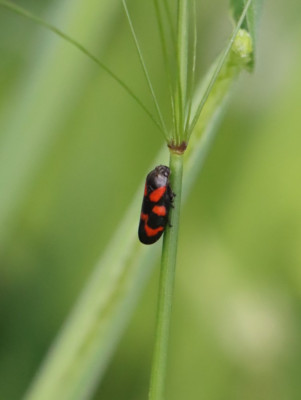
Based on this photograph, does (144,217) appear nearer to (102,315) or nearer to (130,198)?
(102,315)

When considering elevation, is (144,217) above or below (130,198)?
above

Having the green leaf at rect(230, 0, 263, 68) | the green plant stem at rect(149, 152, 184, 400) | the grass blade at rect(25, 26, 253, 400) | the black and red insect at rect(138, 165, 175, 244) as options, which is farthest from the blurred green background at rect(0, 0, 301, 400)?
the green plant stem at rect(149, 152, 184, 400)

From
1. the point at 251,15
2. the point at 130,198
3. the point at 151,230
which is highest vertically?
the point at 251,15

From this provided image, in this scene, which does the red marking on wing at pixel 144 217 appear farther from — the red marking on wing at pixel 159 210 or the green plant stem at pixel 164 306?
the green plant stem at pixel 164 306

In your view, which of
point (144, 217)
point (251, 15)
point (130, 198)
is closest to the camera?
point (251, 15)

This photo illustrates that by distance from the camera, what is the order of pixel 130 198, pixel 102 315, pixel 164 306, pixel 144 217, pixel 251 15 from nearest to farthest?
pixel 164 306
pixel 251 15
pixel 144 217
pixel 102 315
pixel 130 198

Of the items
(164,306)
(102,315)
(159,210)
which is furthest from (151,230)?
(164,306)
